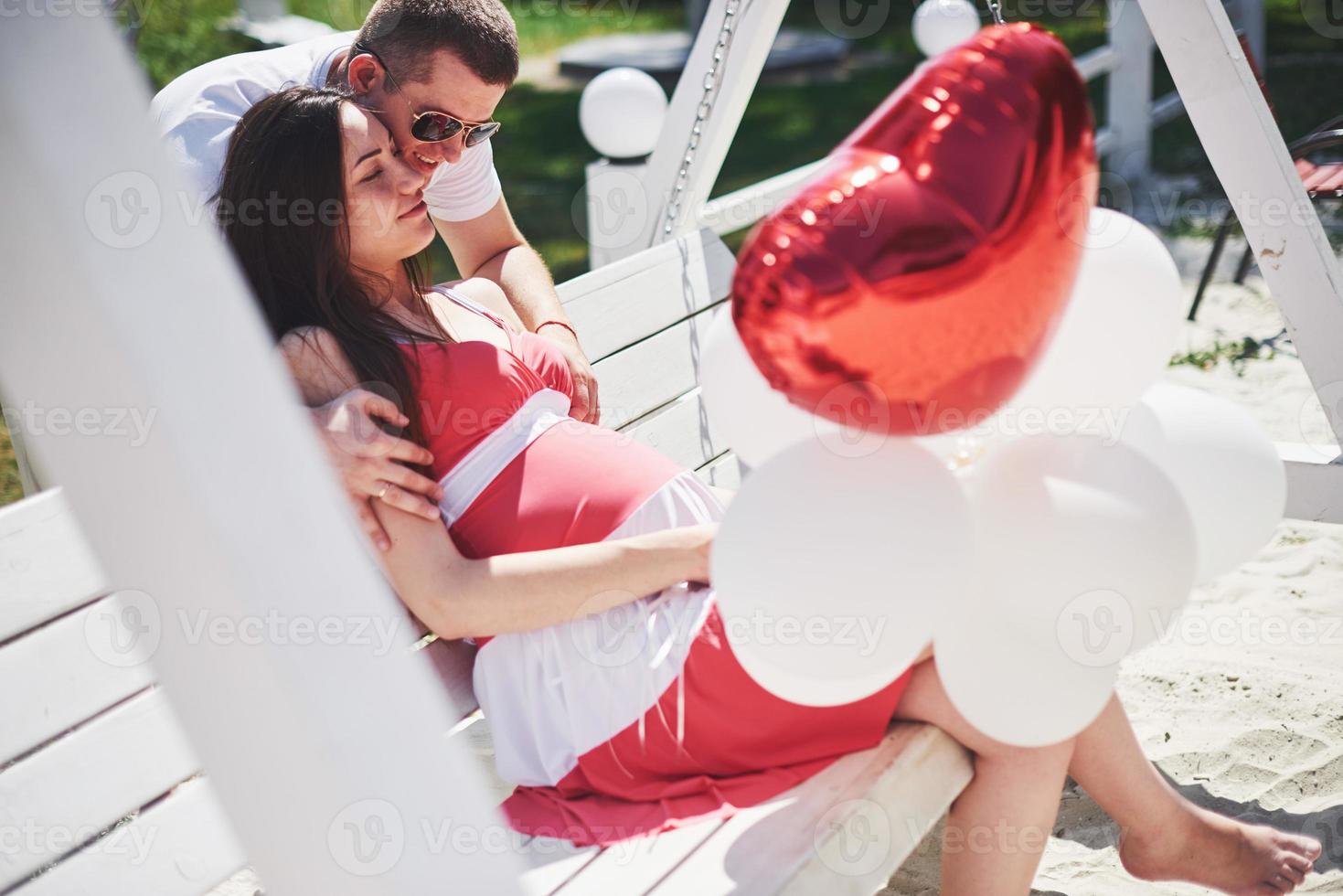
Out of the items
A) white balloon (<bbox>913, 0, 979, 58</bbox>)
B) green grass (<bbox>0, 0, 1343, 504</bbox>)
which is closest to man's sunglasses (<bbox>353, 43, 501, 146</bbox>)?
white balloon (<bbox>913, 0, 979, 58</bbox>)

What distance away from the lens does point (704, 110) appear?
3.11m

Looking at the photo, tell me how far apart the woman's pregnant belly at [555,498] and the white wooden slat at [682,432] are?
78 centimetres

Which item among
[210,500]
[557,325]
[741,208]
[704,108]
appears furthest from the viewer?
[741,208]

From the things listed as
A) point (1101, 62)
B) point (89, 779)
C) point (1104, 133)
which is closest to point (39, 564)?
point (89, 779)

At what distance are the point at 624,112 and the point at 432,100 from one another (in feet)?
4.38

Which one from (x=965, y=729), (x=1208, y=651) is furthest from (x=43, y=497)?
(x=1208, y=651)

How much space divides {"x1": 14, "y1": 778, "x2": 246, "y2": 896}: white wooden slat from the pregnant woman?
0.42 meters

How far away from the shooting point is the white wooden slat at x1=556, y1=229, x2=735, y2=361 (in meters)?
2.54

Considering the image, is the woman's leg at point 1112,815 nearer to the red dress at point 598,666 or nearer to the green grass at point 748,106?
the red dress at point 598,666

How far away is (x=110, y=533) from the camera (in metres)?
0.87

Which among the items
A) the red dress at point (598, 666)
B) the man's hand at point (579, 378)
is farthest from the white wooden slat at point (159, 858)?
the man's hand at point (579, 378)

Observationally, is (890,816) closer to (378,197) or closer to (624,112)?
(378,197)

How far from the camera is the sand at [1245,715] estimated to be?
2.18 metres

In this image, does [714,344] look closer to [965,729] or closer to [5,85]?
[965,729]
